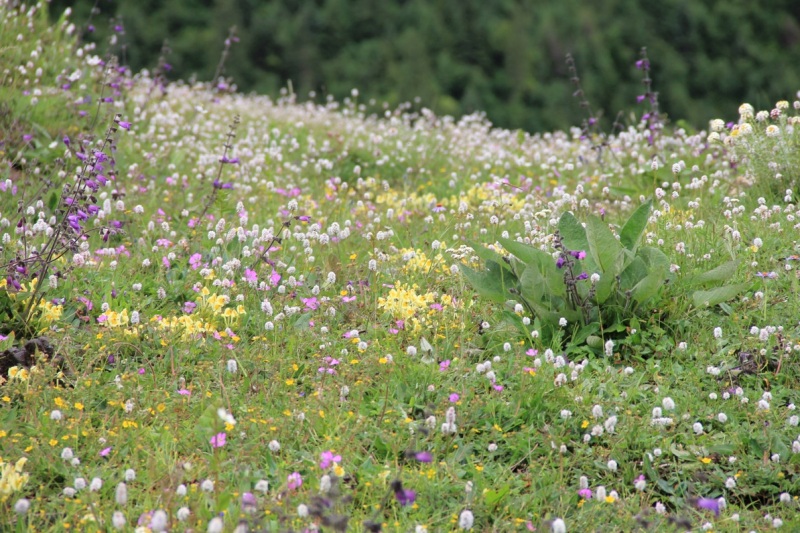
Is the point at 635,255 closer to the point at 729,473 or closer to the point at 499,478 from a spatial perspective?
the point at 729,473

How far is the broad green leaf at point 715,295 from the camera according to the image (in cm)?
439

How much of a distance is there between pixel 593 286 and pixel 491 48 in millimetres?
16712

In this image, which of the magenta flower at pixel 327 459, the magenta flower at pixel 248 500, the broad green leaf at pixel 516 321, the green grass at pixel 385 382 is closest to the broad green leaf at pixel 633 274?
the green grass at pixel 385 382

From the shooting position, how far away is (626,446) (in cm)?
370

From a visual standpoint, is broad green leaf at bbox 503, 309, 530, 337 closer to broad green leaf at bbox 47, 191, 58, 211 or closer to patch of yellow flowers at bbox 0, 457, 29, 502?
patch of yellow flowers at bbox 0, 457, 29, 502

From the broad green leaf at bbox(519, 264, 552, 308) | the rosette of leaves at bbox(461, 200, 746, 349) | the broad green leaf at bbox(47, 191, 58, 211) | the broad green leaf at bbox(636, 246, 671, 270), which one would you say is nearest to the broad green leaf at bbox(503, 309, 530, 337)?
the rosette of leaves at bbox(461, 200, 746, 349)

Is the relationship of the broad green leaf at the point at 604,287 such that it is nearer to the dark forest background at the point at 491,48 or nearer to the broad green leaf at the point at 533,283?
the broad green leaf at the point at 533,283

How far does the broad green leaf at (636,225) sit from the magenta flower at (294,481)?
2.37 m

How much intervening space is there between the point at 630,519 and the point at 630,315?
4.61 ft

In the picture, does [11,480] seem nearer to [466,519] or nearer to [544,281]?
[466,519]

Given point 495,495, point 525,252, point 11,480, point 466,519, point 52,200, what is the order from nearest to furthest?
point 466,519 < point 11,480 < point 495,495 < point 525,252 < point 52,200

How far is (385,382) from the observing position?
13.1 feet

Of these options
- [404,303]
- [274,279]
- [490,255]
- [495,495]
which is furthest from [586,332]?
[274,279]

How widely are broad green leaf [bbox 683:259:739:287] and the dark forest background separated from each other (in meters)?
14.2
